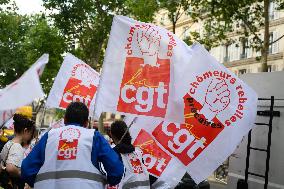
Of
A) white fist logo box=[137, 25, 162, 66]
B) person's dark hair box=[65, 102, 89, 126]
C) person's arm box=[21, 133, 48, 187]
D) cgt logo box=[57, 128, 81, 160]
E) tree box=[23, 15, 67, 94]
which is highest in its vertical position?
tree box=[23, 15, 67, 94]

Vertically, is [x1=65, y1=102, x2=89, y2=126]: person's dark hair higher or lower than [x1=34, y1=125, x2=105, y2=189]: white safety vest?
higher

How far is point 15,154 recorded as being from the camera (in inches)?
228

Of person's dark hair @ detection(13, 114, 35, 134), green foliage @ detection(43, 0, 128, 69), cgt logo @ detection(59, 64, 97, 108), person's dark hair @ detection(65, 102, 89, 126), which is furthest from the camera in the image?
green foliage @ detection(43, 0, 128, 69)

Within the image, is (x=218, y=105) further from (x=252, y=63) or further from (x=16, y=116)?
(x=252, y=63)

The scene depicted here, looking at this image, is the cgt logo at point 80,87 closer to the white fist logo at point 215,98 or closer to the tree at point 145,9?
the white fist logo at point 215,98

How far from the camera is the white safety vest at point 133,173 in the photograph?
5556mm

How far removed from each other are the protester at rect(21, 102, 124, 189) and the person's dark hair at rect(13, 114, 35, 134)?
62.3 inches

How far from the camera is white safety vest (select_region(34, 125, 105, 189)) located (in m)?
4.41

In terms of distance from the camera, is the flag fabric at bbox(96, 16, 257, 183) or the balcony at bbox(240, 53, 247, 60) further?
the balcony at bbox(240, 53, 247, 60)

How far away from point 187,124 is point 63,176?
1.50 m

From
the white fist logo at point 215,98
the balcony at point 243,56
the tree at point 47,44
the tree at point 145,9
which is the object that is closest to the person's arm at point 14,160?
the white fist logo at point 215,98

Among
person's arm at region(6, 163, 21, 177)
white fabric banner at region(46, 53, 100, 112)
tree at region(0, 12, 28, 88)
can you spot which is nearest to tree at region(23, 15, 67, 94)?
tree at region(0, 12, 28, 88)

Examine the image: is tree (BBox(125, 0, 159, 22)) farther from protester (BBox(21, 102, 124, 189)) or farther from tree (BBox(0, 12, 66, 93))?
protester (BBox(21, 102, 124, 189))

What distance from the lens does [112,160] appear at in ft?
14.6
